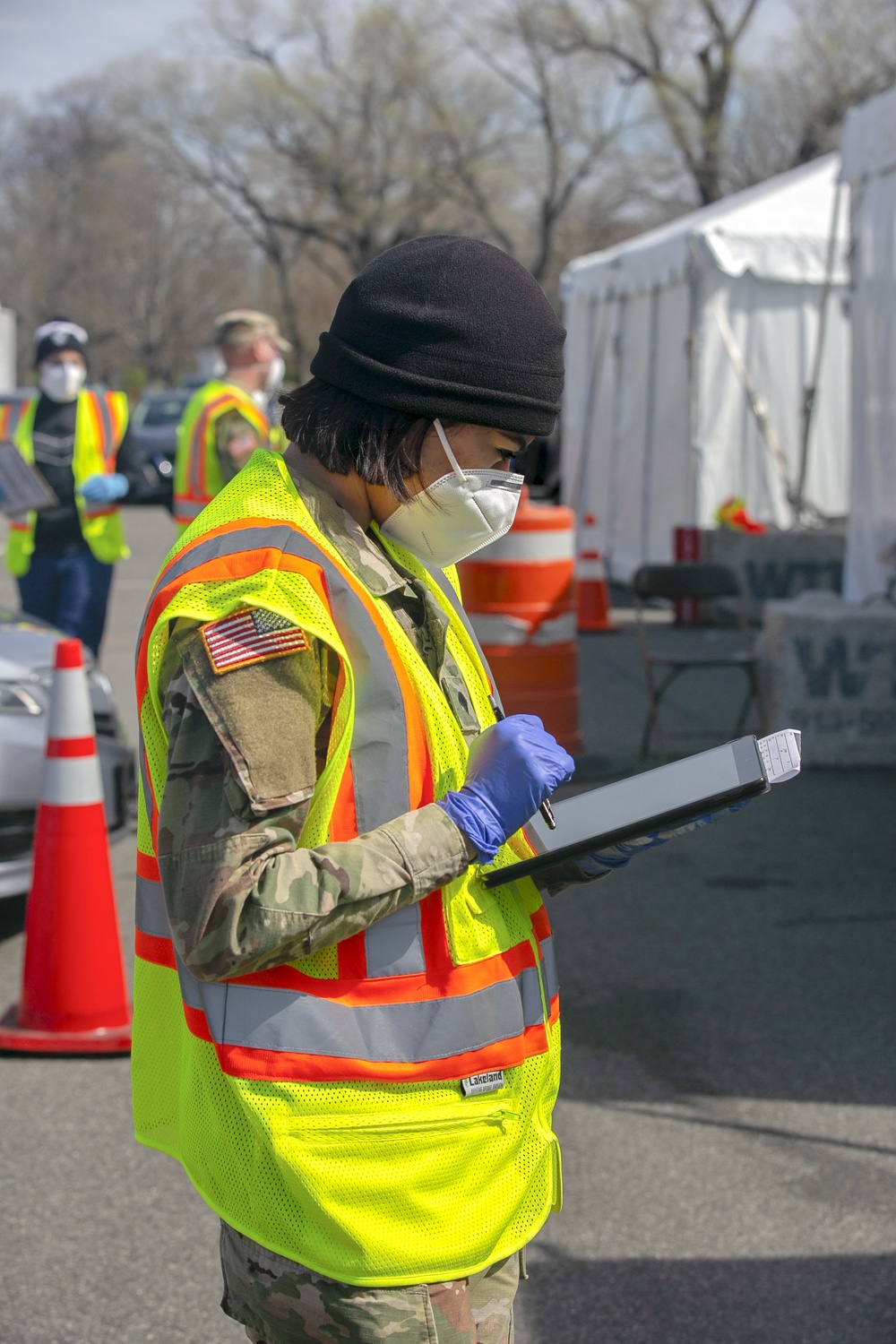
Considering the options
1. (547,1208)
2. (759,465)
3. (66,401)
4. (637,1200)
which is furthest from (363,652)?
(759,465)

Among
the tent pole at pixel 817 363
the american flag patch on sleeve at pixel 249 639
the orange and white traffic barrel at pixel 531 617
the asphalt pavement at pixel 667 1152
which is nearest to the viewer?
the american flag patch on sleeve at pixel 249 639

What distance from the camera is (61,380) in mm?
7086

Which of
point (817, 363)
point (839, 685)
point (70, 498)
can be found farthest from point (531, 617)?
point (817, 363)

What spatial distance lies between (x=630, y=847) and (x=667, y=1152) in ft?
6.74

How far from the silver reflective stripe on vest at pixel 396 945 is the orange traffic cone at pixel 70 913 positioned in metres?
2.73

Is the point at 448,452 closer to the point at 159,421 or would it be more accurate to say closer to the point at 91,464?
the point at 91,464

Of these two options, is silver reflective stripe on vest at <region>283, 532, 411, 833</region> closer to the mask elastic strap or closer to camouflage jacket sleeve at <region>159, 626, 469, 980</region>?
camouflage jacket sleeve at <region>159, 626, 469, 980</region>

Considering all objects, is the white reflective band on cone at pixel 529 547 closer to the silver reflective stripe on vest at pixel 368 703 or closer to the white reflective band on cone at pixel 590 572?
the white reflective band on cone at pixel 590 572

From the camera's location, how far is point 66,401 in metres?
7.22

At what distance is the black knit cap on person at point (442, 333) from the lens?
1604mm

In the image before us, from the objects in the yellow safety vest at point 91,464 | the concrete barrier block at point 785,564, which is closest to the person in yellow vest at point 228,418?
the yellow safety vest at point 91,464

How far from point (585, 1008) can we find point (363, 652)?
3105 millimetres

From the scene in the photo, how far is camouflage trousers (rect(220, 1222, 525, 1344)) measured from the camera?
159 centimetres

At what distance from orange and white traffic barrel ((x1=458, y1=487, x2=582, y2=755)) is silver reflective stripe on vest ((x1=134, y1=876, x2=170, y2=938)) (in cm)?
552
